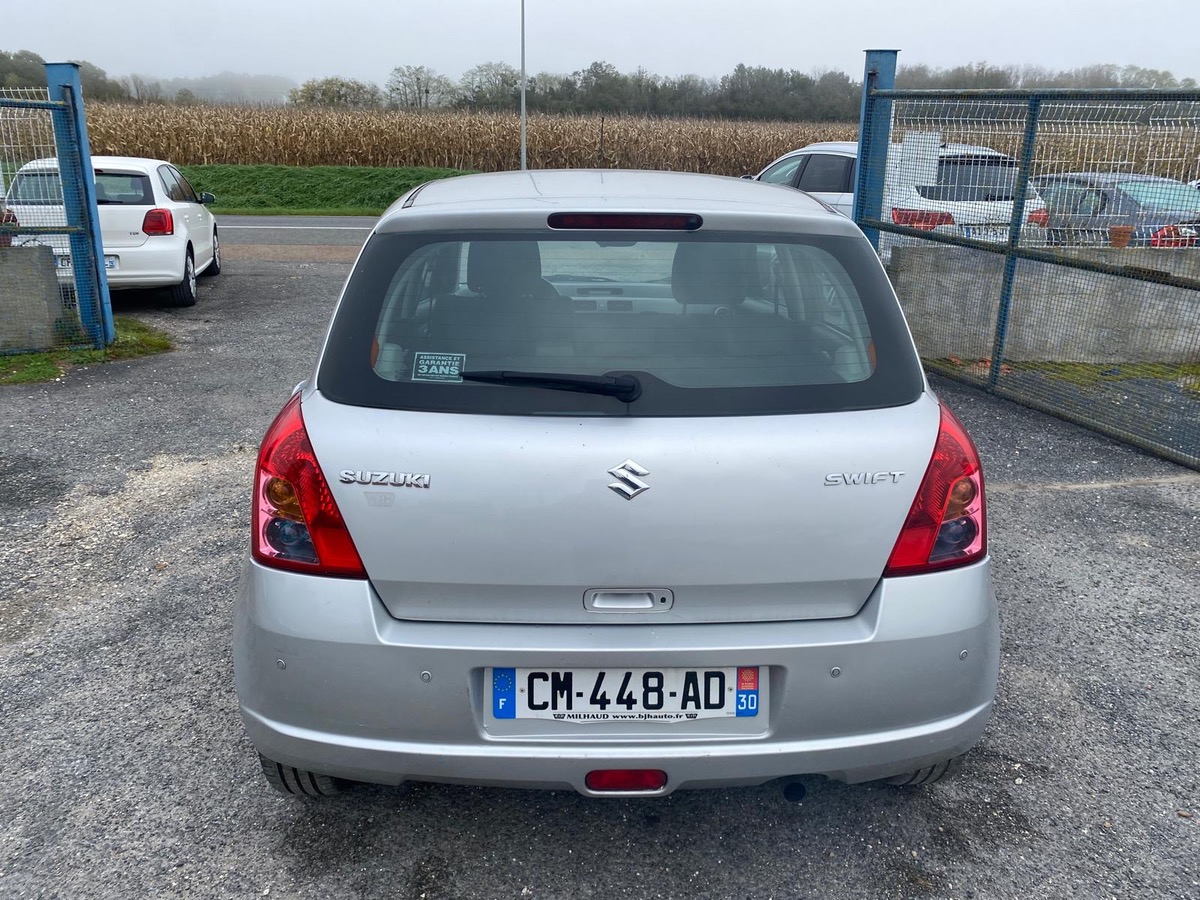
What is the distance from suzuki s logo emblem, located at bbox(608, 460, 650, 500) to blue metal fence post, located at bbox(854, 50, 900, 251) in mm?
6998

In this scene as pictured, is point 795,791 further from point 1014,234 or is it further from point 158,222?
point 158,222

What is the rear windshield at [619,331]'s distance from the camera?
2.36 meters

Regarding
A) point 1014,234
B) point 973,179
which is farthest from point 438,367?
point 973,179

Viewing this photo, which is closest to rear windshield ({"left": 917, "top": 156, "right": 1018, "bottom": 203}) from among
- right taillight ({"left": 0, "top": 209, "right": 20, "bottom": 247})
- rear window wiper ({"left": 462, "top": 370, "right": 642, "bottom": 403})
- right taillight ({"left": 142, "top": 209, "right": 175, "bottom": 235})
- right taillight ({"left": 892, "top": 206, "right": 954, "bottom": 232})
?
right taillight ({"left": 892, "top": 206, "right": 954, "bottom": 232})

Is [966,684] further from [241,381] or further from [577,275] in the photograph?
[241,381]

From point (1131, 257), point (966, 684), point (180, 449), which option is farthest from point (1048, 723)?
point (180, 449)

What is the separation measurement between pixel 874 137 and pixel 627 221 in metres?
6.83

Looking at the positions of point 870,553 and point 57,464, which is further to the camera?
point 57,464

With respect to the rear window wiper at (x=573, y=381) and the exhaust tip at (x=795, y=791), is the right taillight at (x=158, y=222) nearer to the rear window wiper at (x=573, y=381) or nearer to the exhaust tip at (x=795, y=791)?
the rear window wiper at (x=573, y=381)

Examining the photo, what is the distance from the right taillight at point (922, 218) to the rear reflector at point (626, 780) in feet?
21.4

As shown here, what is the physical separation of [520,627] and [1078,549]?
3.59 m

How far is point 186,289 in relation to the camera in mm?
10773

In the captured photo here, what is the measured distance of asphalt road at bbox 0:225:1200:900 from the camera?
260 centimetres

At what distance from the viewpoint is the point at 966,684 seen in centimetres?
243
